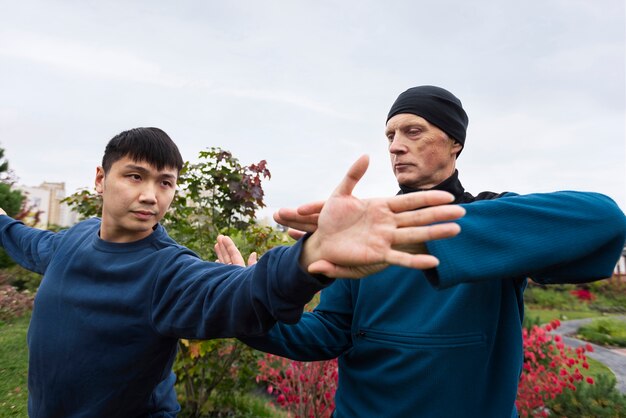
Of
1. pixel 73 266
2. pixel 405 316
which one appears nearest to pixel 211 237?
pixel 73 266

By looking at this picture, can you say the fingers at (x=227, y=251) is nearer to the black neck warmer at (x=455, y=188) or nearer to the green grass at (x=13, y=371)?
the black neck warmer at (x=455, y=188)

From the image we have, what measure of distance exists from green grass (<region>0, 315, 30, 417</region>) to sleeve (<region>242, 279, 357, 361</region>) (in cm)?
456

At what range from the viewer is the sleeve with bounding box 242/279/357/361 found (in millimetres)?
1665

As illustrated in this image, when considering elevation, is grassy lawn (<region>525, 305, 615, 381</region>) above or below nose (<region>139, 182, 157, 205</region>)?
below

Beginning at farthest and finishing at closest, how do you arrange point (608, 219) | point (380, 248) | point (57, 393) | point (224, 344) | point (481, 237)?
point (224, 344), point (57, 393), point (608, 219), point (481, 237), point (380, 248)

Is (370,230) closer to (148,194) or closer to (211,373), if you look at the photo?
(148,194)

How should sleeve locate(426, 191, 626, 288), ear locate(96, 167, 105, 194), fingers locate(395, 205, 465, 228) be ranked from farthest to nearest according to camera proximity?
ear locate(96, 167, 105, 194), sleeve locate(426, 191, 626, 288), fingers locate(395, 205, 465, 228)

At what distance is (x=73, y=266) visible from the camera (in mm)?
1821

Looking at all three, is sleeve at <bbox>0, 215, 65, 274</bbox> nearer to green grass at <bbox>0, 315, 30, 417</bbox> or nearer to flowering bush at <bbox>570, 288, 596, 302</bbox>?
green grass at <bbox>0, 315, 30, 417</bbox>

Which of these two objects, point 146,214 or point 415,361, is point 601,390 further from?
point 146,214

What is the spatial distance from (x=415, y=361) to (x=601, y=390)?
12.0ft

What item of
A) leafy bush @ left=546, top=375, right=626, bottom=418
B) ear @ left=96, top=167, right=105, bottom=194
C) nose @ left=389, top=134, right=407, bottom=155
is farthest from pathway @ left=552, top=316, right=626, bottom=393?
ear @ left=96, top=167, right=105, bottom=194

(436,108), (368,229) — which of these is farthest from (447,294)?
(436,108)

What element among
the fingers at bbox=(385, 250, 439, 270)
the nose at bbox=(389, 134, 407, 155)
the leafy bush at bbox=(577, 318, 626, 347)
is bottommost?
the leafy bush at bbox=(577, 318, 626, 347)
